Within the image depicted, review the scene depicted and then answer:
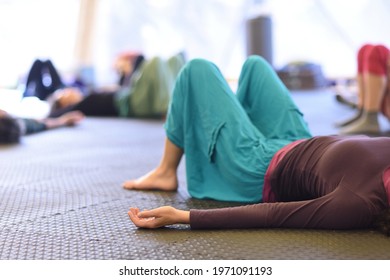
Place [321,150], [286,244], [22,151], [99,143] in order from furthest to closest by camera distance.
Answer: [99,143]
[22,151]
[321,150]
[286,244]

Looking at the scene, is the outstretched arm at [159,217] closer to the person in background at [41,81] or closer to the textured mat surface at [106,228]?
the textured mat surface at [106,228]

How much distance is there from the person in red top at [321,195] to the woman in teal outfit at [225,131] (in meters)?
0.15

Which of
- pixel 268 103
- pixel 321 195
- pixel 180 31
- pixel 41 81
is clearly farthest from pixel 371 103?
pixel 180 31

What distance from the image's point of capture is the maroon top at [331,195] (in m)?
1.21

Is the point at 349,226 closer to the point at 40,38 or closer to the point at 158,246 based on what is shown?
the point at 158,246

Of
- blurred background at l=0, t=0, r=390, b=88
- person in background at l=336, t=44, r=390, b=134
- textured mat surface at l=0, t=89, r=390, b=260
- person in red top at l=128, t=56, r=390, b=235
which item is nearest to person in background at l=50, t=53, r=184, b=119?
person in background at l=336, t=44, r=390, b=134

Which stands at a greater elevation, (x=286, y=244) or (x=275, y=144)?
(x=275, y=144)

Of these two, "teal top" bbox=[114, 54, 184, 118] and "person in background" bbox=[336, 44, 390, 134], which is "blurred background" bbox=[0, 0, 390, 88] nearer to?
"teal top" bbox=[114, 54, 184, 118]

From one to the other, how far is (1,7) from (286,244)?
7943 mm

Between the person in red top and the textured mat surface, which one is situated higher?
the person in red top

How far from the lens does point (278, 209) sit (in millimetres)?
1276

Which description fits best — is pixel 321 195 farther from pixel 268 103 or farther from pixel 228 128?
pixel 268 103

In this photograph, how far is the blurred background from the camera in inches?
279

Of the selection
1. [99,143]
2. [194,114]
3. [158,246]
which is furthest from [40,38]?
[158,246]
